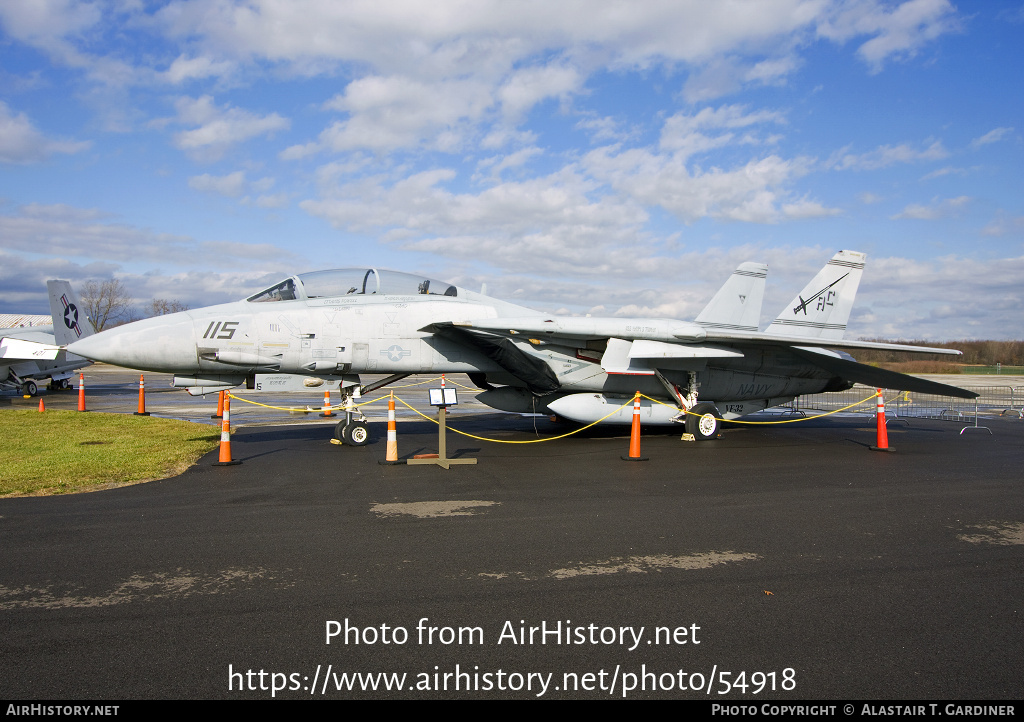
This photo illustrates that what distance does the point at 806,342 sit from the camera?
442 inches

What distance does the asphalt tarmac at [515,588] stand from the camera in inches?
115

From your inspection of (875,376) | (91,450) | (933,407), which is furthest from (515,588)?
(933,407)

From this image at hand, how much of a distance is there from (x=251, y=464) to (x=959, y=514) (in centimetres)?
842

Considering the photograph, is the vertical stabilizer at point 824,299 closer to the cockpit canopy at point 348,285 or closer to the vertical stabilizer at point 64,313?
the cockpit canopy at point 348,285

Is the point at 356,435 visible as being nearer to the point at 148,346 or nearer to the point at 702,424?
the point at 148,346

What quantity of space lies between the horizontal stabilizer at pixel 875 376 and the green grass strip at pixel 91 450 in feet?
37.0

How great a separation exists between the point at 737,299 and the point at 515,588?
10.8 metres

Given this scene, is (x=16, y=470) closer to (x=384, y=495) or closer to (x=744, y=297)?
(x=384, y=495)

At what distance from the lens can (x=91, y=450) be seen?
9.54 metres

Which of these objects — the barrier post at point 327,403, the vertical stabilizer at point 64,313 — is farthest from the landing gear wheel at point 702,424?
the vertical stabilizer at point 64,313

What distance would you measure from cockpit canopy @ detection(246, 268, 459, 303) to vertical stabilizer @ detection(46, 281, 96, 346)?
17.0 metres

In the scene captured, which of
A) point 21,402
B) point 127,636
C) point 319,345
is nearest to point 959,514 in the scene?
point 127,636

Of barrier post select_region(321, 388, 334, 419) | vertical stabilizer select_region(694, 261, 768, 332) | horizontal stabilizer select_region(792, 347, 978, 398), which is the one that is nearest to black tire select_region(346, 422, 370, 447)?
barrier post select_region(321, 388, 334, 419)

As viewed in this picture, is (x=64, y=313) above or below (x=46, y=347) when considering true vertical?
above
